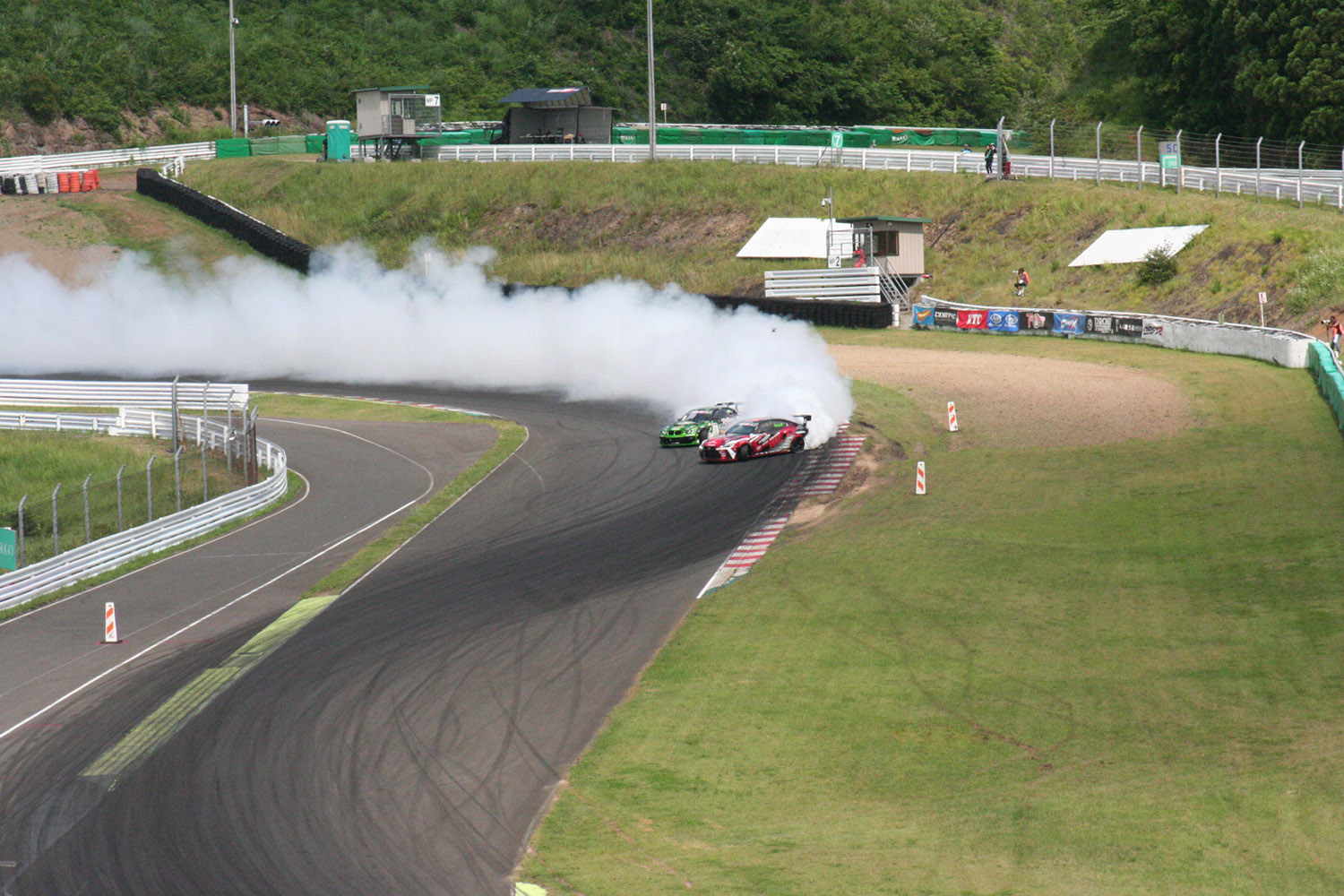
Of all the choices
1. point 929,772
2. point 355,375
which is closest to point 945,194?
point 355,375

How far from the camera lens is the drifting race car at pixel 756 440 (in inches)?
1426

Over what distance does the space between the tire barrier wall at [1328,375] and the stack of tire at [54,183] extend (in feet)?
212

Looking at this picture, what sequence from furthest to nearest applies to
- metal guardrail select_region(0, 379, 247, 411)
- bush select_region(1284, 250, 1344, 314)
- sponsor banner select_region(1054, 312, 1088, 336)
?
1. sponsor banner select_region(1054, 312, 1088, 336)
2. metal guardrail select_region(0, 379, 247, 411)
3. bush select_region(1284, 250, 1344, 314)

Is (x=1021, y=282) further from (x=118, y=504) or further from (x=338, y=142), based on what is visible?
(x=338, y=142)

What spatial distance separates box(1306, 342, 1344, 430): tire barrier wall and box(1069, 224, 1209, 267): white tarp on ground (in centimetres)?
1622

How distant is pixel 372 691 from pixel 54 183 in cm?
6812

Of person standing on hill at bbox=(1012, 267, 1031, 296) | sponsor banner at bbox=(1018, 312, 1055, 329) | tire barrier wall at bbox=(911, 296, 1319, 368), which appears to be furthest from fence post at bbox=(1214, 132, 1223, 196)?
sponsor banner at bbox=(1018, 312, 1055, 329)

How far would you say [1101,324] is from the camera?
53.2 meters

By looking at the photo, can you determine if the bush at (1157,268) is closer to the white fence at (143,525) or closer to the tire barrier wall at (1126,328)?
the tire barrier wall at (1126,328)

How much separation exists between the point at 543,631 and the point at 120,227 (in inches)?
2330

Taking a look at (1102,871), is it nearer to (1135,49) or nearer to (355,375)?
(355,375)

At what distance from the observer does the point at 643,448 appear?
38.9 m

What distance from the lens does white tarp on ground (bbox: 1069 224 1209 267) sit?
5812cm

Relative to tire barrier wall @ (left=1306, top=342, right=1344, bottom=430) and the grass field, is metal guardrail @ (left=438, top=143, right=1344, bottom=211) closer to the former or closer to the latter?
tire barrier wall @ (left=1306, top=342, right=1344, bottom=430)
